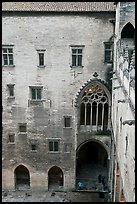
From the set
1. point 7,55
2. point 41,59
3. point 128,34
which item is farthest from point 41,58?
point 128,34

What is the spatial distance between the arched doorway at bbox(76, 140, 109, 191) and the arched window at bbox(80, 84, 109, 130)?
148 centimetres

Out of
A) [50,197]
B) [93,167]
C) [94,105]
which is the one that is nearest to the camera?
[94,105]

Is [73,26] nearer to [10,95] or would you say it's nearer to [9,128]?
[10,95]

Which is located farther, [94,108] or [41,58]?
[94,108]

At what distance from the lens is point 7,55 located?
20.5 metres

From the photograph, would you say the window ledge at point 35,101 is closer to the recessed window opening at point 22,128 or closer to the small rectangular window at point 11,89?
the small rectangular window at point 11,89

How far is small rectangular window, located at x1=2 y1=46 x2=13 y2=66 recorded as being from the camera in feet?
67.0

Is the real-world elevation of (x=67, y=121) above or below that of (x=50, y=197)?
above

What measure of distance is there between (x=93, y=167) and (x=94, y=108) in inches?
243

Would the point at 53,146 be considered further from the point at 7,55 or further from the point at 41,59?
the point at 7,55

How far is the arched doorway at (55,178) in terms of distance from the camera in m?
22.9

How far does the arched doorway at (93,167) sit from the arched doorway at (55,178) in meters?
1.26

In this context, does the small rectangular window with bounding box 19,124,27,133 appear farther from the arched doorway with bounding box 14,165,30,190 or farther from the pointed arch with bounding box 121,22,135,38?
the pointed arch with bounding box 121,22,135,38

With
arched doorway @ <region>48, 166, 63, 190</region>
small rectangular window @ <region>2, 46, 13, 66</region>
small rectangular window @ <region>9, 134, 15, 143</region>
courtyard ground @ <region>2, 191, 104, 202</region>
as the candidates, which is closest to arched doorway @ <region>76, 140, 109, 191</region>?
courtyard ground @ <region>2, 191, 104, 202</region>
